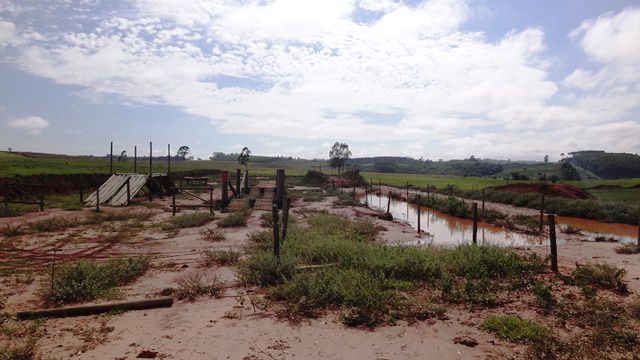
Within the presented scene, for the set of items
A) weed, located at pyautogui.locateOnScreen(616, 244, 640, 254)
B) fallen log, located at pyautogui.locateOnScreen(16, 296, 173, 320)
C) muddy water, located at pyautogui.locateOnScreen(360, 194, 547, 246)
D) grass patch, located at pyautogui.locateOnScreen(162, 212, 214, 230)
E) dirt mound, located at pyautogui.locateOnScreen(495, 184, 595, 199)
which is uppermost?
dirt mound, located at pyautogui.locateOnScreen(495, 184, 595, 199)

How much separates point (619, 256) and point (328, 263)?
11.3 metres

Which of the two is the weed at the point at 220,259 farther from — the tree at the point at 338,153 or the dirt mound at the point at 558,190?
the tree at the point at 338,153

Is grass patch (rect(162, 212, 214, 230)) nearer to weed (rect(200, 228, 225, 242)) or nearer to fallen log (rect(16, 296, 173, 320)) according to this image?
weed (rect(200, 228, 225, 242))

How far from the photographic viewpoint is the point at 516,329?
22.0 feet

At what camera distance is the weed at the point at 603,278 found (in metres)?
8.88

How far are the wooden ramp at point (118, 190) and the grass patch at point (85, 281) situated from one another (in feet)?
55.0

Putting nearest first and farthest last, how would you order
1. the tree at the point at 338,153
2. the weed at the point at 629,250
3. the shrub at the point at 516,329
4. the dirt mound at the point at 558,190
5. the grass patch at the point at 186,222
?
the shrub at the point at 516,329, the weed at the point at 629,250, the grass patch at the point at 186,222, the dirt mound at the point at 558,190, the tree at the point at 338,153

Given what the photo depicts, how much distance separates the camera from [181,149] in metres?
130

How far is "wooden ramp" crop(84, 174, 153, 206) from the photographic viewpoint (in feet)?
82.1

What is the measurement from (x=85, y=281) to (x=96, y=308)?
1164 mm

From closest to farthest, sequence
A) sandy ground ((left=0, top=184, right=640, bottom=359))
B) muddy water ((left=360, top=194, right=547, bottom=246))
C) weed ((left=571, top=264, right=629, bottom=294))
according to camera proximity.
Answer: sandy ground ((left=0, top=184, right=640, bottom=359)) → weed ((left=571, top=264, right=629, bottom=294)) → muddy water ((left=360, top=194, right=547, bottom=246))

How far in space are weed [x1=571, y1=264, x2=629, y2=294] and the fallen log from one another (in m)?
9.25

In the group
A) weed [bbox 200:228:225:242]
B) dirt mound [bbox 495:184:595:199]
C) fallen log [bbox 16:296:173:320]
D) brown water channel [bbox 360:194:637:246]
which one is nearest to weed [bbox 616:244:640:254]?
brown water channel [bbox 360:194:637:246]

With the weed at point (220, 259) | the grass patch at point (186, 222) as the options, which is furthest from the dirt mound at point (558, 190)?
the weed at point (220, 259)
